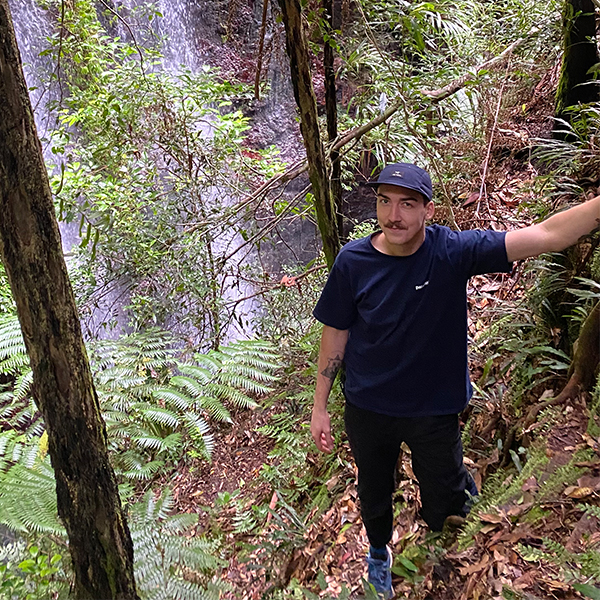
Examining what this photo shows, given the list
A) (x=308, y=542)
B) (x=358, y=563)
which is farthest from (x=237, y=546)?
(x=358, y=563)

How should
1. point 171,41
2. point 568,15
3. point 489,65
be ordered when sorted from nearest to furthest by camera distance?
point 568,15 → point 489,65 → point 171,41

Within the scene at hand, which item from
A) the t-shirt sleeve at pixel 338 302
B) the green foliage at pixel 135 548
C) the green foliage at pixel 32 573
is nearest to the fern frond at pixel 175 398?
the green foliage at pixel 135 548

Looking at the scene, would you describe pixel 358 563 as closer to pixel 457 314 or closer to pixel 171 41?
pixel 457 314

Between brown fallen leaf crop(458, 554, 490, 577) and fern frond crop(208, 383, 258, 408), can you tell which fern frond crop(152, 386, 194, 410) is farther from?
brown fallen leaf crop(458, 554, 490, 577)

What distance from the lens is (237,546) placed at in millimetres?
3096

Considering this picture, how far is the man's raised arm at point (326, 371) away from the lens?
214 cm

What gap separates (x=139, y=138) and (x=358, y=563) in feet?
15.1

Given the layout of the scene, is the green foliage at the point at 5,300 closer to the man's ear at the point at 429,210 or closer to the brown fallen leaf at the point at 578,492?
the man's ear at the point at 429,210

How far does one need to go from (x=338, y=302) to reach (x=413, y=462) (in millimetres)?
841

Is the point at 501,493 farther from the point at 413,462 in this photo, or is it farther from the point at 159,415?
the point at 159,415

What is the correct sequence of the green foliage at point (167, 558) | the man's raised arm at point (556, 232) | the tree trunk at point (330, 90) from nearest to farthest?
1. the man's raised arm at point (556, 232)
2. the green foliage at point (167, 558)
3. the tree trunk at point (330, 90)

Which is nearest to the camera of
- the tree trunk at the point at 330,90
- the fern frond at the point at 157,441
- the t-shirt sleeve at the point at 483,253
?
the t-shirt sleeve at the point at 483,253

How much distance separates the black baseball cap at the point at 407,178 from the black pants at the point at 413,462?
94 centimetres

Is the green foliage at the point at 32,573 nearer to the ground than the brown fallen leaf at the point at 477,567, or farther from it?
farther from it
